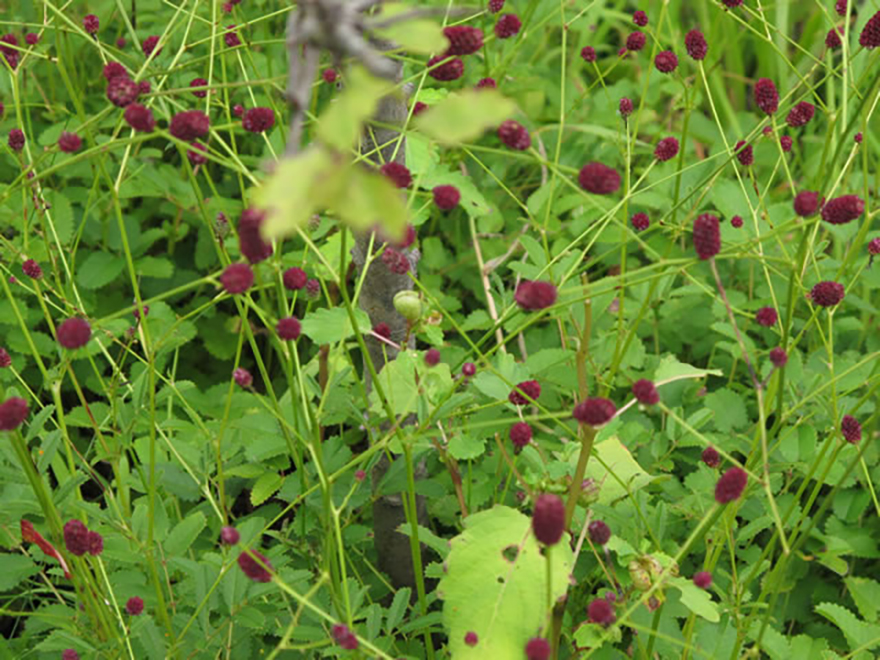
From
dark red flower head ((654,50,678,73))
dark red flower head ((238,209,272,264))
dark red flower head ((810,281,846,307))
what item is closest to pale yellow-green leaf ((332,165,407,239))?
dark red flower head ((238,209,272,264))

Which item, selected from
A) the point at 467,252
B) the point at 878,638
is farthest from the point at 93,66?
the point at 878,638

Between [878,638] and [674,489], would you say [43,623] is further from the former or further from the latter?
[878,638]

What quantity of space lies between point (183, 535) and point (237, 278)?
534mm

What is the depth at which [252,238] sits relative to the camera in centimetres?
64

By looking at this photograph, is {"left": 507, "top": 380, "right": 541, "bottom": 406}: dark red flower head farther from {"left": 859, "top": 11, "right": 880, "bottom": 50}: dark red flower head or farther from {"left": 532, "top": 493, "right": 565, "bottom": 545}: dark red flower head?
{"left": 859, "top": 11, "right": 880, "bottom": 50}: dark red flower head

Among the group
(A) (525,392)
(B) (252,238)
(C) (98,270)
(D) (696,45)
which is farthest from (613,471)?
(C) (98,270)

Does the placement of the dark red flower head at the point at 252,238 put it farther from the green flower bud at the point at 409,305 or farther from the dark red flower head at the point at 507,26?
the dark red flower head at the point at 507,26

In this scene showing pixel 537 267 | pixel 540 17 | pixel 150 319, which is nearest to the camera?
pixel 537 267

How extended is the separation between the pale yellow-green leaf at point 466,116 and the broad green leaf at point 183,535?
2.54 feet

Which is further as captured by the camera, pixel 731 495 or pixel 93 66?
pixel 93 66

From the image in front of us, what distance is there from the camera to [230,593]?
3.22 ft

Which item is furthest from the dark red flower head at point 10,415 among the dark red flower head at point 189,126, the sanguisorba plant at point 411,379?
the dark red flower head at point 189,126

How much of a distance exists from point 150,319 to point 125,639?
26.3 inches

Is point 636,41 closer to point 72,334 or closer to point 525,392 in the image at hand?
point 525,392
